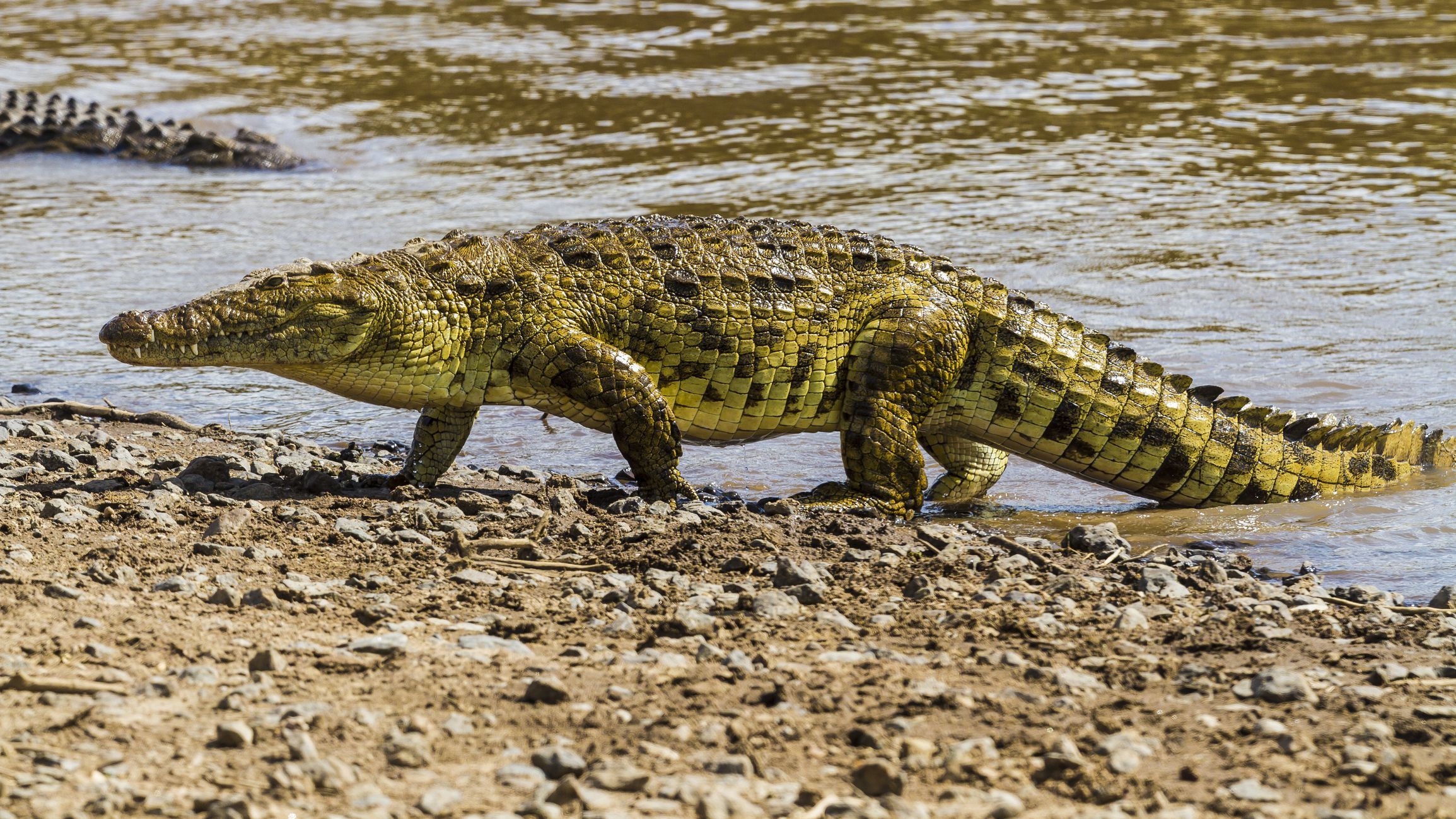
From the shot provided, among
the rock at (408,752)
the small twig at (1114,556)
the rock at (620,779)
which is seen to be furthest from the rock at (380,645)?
the small twig at (1114,556)

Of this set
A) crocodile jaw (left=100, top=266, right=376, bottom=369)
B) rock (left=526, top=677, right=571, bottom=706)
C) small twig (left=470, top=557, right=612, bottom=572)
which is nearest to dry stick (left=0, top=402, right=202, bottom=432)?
crocodile jaw (left=100, top=266, right=376, bottom=369)

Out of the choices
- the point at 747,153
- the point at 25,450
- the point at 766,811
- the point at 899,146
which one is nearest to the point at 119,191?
the point at 747,153

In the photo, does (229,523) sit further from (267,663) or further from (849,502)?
(849,502)

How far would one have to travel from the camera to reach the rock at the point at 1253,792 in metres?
3.07

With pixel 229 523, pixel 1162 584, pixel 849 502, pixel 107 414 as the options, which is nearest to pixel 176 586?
pixel 229 523

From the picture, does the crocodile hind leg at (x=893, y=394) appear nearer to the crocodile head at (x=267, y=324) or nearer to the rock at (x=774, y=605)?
the rock at (x=774, y=605)

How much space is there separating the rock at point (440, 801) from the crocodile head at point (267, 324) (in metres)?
2.58

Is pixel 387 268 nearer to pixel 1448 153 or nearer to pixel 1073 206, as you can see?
pixel 1073 206

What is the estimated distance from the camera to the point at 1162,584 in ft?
15.0

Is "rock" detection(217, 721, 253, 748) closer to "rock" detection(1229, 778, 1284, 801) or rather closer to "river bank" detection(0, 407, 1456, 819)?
"river bank" detection(0, 407, 1456, 819)

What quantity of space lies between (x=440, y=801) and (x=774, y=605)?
1422 mm

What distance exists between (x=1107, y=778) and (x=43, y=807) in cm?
212

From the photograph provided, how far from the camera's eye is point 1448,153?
12.7 meters

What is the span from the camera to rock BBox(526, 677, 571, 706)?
3.45 meters
